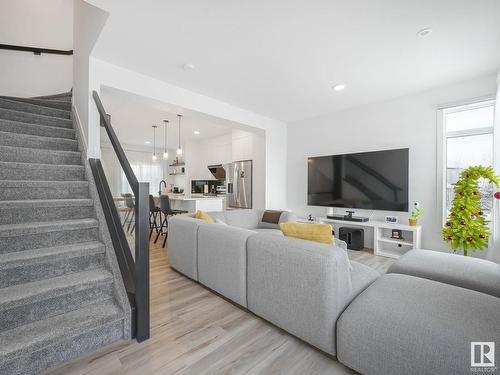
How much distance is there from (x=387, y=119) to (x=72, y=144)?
4728 mm

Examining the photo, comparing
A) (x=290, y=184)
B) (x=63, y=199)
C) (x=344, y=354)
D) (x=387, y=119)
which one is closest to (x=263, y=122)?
(x=290, y=184)

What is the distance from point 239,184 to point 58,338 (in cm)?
456

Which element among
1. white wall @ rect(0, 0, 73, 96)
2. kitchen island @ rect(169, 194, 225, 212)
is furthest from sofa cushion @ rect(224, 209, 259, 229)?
white wall @ rect(0, 0, 73, 96)

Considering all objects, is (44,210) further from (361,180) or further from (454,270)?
(361,180)

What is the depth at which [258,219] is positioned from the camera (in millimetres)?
4520

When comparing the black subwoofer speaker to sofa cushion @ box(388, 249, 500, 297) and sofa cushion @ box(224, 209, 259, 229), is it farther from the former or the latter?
sofa cushion @ box(388, 249, 500, 297)

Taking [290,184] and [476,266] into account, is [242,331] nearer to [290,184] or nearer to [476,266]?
[476,266]

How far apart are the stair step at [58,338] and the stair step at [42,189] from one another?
118 cm

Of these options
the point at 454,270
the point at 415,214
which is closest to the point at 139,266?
A: the point at 454,270

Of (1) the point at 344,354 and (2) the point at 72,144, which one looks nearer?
(1) the point at 344,354

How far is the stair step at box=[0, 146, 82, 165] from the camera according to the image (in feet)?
7.35

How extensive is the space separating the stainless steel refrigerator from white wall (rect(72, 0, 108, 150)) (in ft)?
11.0

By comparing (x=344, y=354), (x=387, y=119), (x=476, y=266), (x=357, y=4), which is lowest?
(x=344, y=354)

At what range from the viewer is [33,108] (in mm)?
2975
